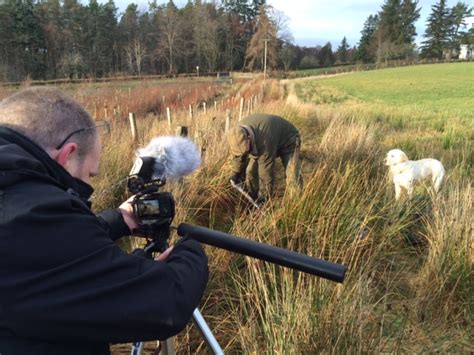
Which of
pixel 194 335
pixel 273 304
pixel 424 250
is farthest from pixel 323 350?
pixel 424 250

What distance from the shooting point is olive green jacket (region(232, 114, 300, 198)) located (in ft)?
18.8

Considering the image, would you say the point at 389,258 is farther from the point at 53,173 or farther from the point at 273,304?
the point at 53,173

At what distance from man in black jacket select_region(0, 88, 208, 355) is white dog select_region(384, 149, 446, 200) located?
4610 mm

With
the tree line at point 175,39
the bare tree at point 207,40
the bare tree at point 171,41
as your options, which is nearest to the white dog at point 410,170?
the tree line at point 175,39

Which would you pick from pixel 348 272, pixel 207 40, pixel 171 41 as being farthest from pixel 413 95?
pixel 171 41

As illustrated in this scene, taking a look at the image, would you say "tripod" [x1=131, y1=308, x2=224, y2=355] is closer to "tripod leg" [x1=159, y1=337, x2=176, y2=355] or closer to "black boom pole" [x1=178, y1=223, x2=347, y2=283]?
"tripod leg" [x1=159, y1=337, x2=176, y2=355]

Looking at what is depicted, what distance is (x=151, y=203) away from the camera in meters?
1.33

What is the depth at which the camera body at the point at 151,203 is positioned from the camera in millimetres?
1323

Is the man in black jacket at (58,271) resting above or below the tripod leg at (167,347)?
above

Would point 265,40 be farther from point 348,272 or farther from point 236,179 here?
point 348,272

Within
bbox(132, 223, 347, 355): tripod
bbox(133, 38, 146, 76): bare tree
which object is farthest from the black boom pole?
bbox(133, 38, 146, 76): bare tree

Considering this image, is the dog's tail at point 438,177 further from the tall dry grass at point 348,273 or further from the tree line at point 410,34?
the tree line at point 410,34

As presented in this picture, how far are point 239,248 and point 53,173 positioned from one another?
566mm

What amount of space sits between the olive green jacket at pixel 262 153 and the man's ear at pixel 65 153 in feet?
14.6
